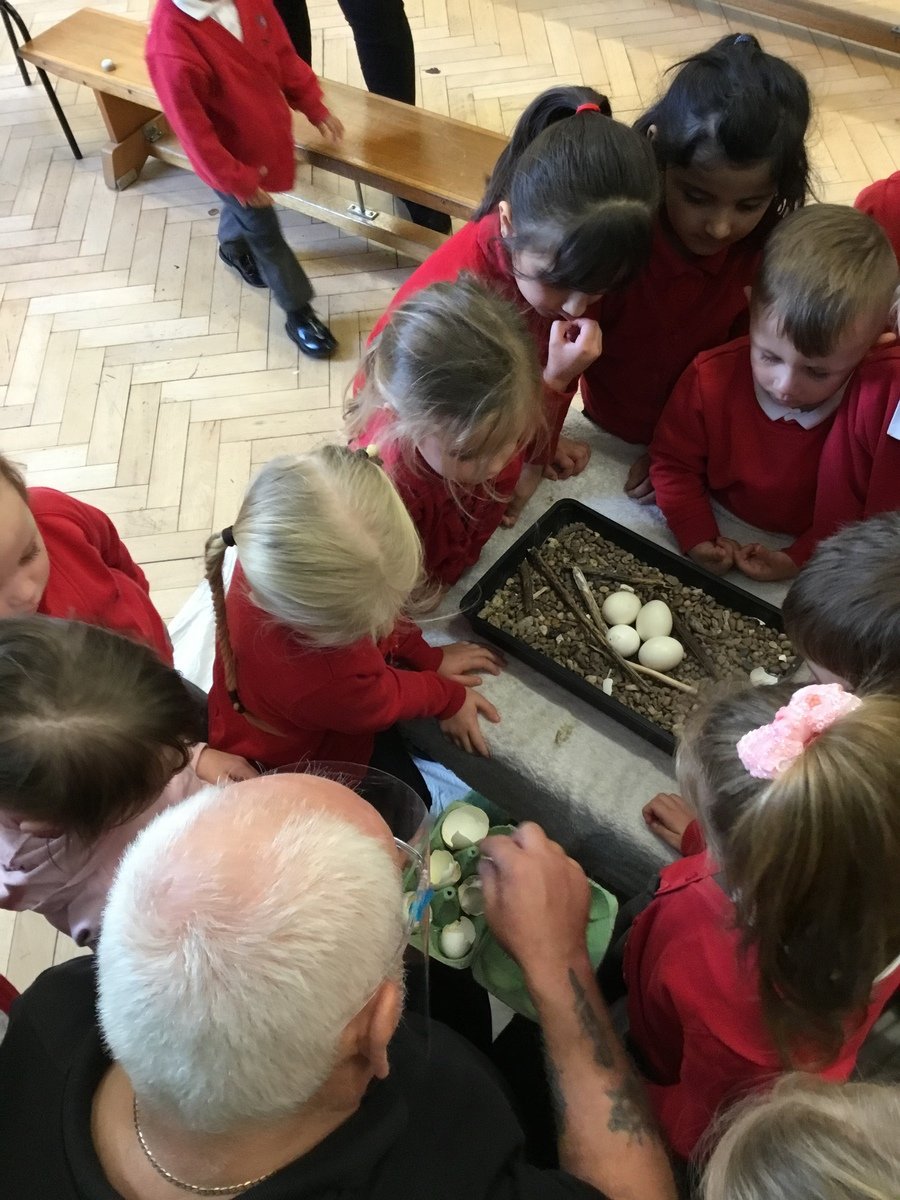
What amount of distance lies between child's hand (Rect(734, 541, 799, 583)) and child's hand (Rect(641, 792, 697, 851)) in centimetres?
46

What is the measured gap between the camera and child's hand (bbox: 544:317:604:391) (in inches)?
56.1

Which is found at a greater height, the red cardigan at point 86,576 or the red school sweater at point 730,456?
the red school sweater at point 730,456

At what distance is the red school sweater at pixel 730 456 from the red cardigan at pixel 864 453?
4 cm

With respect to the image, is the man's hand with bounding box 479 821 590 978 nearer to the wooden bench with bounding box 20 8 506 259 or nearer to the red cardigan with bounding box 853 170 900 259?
the red cardigan with bounding box 853 170 900 259

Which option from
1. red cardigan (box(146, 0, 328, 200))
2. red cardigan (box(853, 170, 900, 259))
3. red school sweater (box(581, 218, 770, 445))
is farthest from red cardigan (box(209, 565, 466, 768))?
red cardigan (box(146, 0, 328, 200))

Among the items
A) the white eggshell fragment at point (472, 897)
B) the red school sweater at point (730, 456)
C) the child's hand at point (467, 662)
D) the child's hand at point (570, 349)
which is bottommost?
the white eggshell fragment at point (472, 897)

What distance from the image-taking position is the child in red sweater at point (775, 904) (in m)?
0.74

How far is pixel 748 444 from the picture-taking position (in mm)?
1470

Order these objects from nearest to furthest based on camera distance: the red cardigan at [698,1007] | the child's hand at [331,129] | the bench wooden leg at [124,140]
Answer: the red cardigan at [698,1007], the child's hand at [331,129], the bench wooden leg at [124,140]

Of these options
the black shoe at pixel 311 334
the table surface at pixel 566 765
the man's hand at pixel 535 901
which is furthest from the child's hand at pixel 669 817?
the black shoe at pixel 311 334

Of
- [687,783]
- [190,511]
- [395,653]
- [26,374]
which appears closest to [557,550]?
[395,653]

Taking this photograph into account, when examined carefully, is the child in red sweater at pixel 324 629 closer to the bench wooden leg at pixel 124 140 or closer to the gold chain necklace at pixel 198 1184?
the gold chain necklace at pixel 198 1184

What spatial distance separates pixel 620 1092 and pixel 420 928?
1.02ft

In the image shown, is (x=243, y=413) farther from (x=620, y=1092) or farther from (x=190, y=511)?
(x=620, y=1092)
